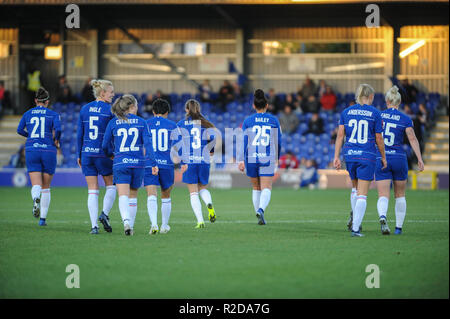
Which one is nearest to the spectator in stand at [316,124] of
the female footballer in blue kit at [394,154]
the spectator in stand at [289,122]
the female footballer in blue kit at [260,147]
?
the spectator in stand at [289,122]

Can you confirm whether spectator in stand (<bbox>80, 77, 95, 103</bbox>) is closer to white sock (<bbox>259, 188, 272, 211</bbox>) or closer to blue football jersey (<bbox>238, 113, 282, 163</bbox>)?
blue football jersey (<bbox>238, 113, 282, 163</bbox>)

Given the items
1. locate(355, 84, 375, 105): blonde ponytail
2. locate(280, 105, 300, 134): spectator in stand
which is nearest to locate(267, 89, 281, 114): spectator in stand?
locate(280, 105, 300, 134): spectator in stand

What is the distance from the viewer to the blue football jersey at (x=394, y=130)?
1092cm

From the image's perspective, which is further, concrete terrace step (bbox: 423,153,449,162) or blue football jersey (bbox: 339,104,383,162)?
concrete terrace step (bbox: 423,153,449,162)

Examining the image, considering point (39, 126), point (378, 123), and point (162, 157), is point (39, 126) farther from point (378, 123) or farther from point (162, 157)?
point (378, 123)

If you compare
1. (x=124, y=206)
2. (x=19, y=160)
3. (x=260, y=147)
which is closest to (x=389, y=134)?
(x=260, y=147)

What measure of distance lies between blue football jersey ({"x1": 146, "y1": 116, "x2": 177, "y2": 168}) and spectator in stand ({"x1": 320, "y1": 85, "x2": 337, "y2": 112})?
694 inches

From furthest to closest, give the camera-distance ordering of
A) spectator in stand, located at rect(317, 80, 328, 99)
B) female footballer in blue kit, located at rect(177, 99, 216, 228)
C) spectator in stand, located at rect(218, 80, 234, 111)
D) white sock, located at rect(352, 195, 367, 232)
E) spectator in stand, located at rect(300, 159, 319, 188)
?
spectator in stand, located at rect(218, 80, 234, 111) < spectator in stand, located at rect(317, 80, 328, 99) < spectator in stand, located at rect(300, 159, 319, 188) < female footballer in blue kit, located at rect(177, 99, 216, 228) < white sock, located at rect(352, 195, 367, 232)

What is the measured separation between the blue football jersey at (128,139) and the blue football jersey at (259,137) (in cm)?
238

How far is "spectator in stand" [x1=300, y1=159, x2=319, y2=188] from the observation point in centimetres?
2488

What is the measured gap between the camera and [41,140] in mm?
12367

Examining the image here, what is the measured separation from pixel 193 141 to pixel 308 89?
1759cm
